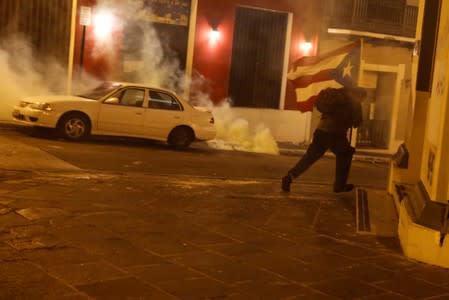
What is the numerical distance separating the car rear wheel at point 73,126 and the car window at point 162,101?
157 cm

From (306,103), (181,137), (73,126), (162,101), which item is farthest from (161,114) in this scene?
(306,103)

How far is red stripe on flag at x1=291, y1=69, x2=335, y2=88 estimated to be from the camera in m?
14.1

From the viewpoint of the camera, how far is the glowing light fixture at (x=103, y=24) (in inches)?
743

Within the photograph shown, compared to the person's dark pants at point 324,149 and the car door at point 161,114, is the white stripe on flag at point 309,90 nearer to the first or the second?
the car door at point 161,114

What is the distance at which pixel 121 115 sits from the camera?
1531cm

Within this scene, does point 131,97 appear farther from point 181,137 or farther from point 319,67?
point 319,67

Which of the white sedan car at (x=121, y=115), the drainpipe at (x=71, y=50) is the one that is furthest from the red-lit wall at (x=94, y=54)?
the white sedan car at (x=121, y=115)

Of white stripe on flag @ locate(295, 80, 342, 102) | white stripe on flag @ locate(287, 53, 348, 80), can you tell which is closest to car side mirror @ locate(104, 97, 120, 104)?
white stripe on flag @ locate(287, 53, 348, 80)

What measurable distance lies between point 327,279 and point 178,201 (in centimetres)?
325

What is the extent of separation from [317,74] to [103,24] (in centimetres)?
705

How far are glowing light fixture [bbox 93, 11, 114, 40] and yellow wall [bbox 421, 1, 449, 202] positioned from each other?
12404mm

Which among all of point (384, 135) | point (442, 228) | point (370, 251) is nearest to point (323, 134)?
point (370, 251)

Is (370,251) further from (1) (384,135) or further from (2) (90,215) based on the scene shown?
(1) (384,135)

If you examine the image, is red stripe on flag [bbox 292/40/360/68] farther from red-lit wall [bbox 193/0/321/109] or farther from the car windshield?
red-lit wall [bbox 193/0/321/109]
